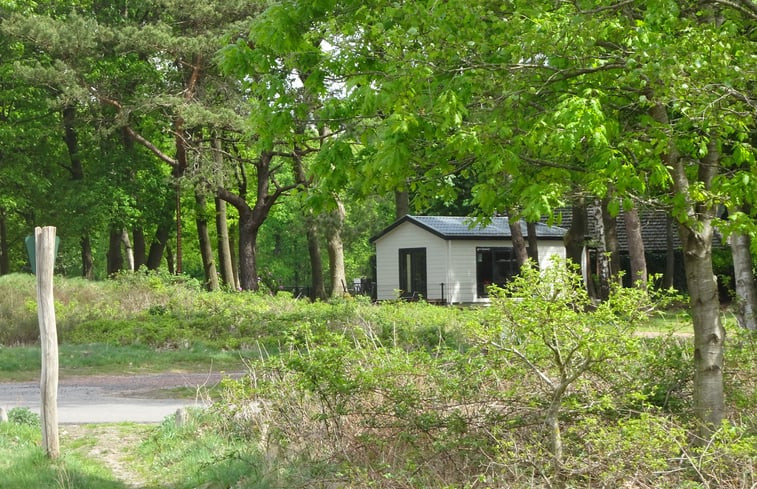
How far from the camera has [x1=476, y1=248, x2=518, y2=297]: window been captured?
39406mm

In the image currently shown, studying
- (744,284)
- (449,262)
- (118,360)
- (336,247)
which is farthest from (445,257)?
(744,284)

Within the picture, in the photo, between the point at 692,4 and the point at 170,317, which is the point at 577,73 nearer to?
the point at 692,4

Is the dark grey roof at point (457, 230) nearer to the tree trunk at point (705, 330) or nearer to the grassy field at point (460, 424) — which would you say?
the grassy field at point (460, 424)

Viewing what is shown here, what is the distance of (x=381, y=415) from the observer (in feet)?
24.9

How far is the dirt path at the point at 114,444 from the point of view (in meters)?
9.19

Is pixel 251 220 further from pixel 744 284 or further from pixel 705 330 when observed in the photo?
pixel 705 330

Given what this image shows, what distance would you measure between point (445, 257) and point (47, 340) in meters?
30.1

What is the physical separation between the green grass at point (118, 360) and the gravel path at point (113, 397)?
726 mm

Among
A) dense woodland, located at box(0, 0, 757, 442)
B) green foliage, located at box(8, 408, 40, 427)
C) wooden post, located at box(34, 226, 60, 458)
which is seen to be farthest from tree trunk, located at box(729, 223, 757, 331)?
green foliage, located at box(8, 408, 40, 427)

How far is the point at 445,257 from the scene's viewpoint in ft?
128

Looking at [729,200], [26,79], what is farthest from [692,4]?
[26,79]

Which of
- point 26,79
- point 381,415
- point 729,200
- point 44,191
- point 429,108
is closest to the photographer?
point 729,200

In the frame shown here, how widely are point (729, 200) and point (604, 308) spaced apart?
1.15 meters

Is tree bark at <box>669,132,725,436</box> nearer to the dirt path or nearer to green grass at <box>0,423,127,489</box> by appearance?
the dirt path
